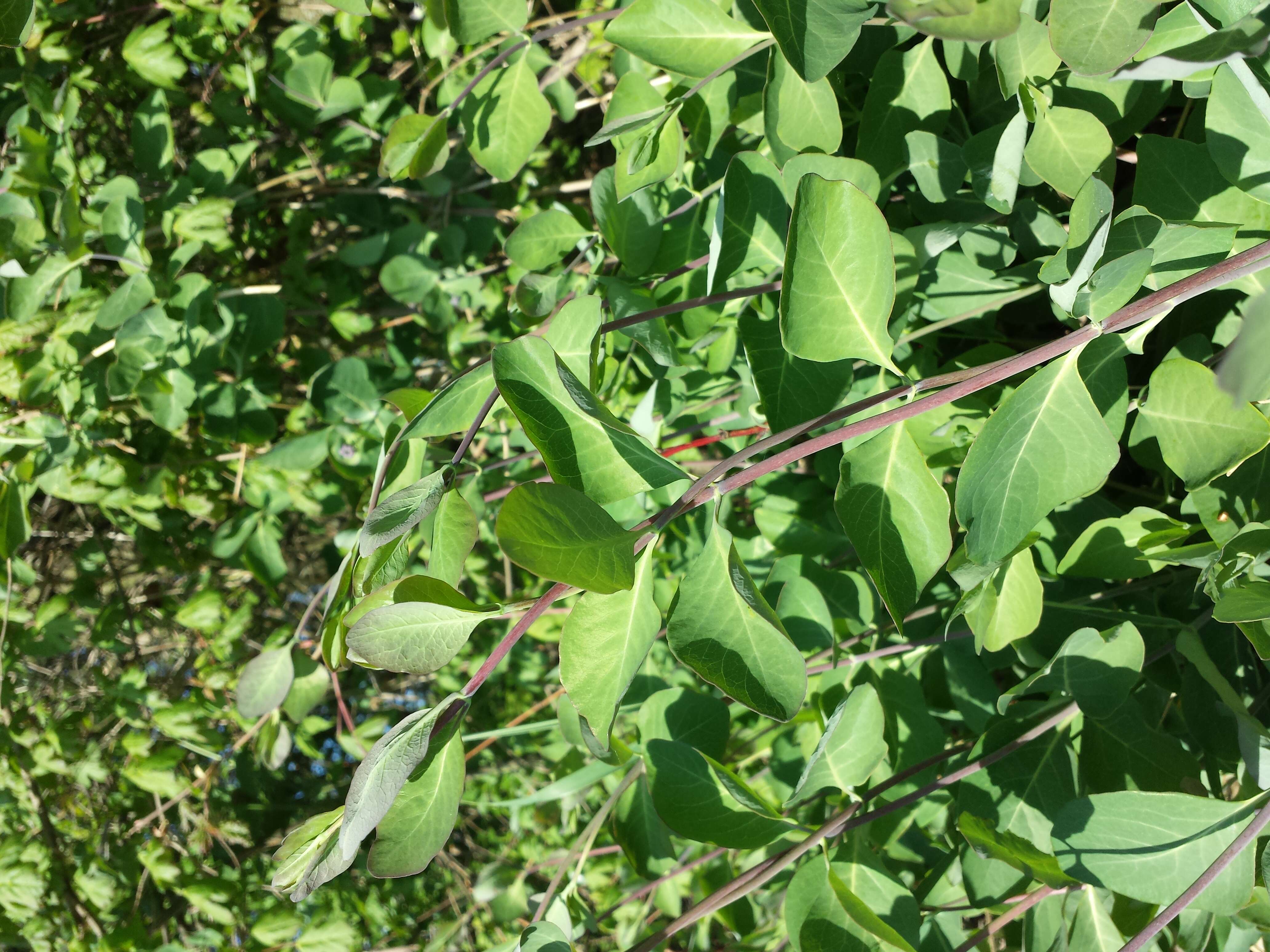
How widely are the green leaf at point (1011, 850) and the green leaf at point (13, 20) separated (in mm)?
1184

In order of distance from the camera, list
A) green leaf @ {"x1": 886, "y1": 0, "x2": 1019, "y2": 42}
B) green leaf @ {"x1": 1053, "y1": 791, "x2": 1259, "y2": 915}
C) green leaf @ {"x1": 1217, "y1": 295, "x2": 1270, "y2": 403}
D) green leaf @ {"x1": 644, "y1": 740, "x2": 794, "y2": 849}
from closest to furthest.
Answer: green leaf @ {"x1": 1217, "y1": 295, "x2": 1270, "y2": 403} → green leaf @ {"x1": 886, "y1": 0, "x2": 1019, "y2": 42} → green leaf @ {"x1": 1053, "y1": 791, "x2": 1259, "y2": 915} → green leaf @ {"x1": 644, "y1": 740, "x2": 794, "y2": 849}

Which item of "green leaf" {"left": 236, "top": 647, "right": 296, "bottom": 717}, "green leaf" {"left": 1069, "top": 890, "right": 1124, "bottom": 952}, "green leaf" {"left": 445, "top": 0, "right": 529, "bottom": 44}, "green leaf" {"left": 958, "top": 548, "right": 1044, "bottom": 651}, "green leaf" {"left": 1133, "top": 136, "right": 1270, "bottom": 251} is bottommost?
"green leaf" {"left": 1069, "top": 890, "right": 1124, "bottom": 952}

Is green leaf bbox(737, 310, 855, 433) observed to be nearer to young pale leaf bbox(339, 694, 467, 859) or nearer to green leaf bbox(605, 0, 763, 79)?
green leaf bbox(605, 0, 763, 79)

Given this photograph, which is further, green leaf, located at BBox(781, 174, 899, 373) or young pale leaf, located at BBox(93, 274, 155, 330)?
young pale leaf, located at BBox(93, 274, 155, 330)

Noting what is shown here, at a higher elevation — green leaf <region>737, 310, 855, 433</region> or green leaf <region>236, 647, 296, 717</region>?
green leaf <region>737, 310, 855, 433</region>

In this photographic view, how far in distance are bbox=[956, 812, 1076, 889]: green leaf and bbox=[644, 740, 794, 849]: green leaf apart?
18 cm

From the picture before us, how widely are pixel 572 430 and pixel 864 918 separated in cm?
51

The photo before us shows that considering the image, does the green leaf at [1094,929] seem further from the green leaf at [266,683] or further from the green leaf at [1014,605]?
Answer: the green leaf at [266,683]

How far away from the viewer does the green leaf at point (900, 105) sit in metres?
0.88

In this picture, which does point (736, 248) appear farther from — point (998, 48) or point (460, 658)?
point (460, 658)

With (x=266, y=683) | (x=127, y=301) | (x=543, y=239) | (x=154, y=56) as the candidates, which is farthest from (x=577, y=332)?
(x=154, y=56)

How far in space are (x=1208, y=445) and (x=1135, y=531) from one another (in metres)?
0.18

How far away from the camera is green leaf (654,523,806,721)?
68 centimetres

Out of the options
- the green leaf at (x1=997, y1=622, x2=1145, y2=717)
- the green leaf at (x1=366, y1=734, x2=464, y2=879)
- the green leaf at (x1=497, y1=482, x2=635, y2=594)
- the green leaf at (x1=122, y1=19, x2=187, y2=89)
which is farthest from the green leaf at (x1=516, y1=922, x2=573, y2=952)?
the green leaf at (x1=122, y1=19, x2=187, y2=89)
